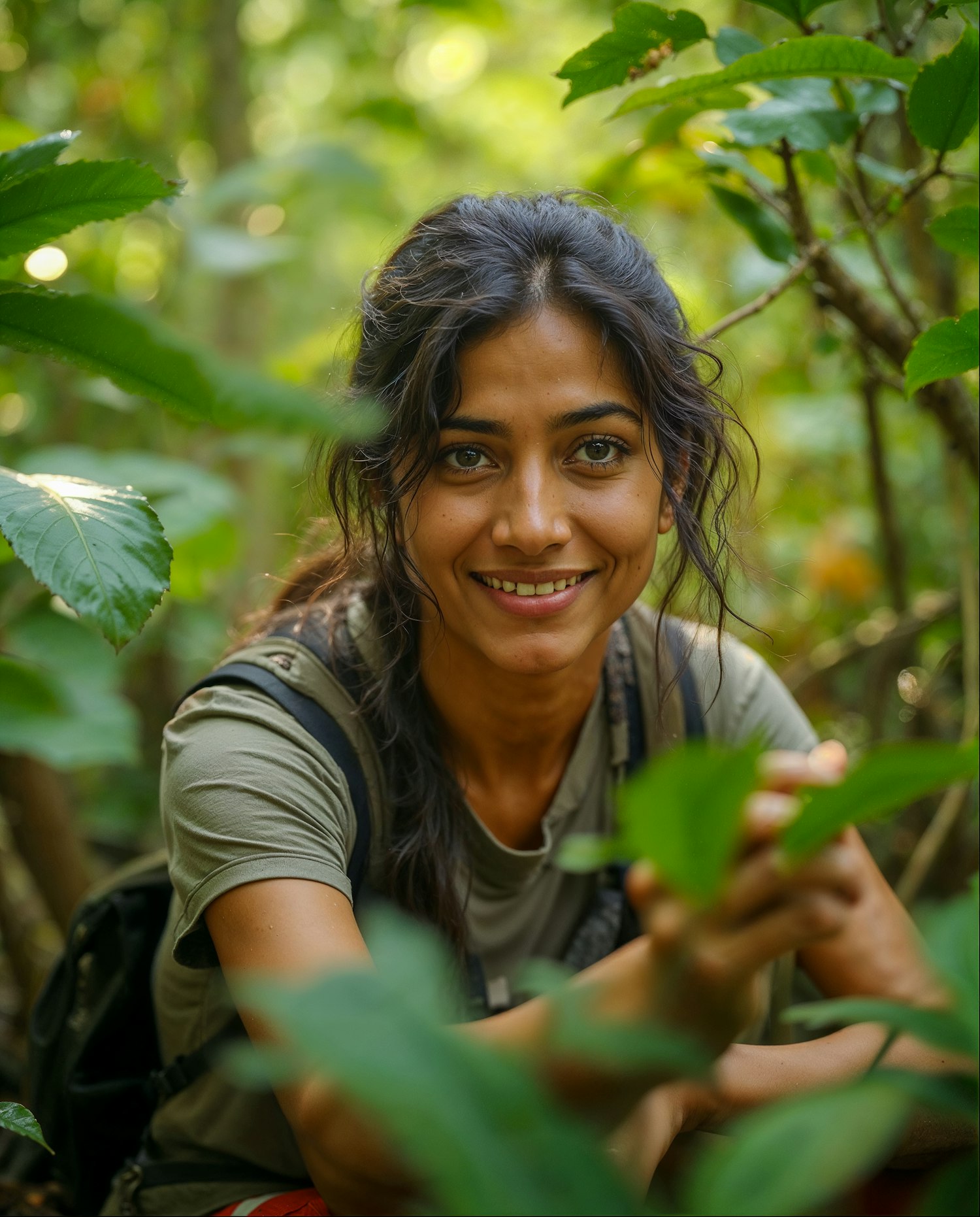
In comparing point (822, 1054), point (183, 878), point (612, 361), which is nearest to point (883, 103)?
point (612, 361)

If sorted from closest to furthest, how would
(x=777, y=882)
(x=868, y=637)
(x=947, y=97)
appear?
(x=777, y=882) → (x=947, y=97) → (x=868, y=637)

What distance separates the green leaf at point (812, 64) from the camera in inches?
46.2

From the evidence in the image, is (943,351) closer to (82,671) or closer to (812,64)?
(812,64)

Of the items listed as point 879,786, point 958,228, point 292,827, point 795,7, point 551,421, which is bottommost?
point 292,827

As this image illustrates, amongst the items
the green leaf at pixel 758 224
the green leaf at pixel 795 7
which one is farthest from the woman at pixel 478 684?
the green leaf at pixel 795 7

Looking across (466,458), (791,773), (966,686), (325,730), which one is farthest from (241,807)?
(966,686)

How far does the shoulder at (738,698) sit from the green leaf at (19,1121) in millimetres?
1053

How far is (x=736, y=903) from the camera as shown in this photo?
23.4 inches

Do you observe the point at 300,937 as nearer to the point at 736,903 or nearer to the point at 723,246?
the point at 736,903

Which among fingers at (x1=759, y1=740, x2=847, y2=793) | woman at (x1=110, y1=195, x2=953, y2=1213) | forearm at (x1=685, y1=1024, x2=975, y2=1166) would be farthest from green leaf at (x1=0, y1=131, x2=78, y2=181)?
forearm at (x1=685, y1=1024, x2=975, y2=1166)

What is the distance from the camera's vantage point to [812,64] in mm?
1194

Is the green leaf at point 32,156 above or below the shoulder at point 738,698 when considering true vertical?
above

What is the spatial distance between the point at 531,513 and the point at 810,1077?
27.9 inches

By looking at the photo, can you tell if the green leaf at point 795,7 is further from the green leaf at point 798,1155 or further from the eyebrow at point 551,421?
the green leaf at point 798,1155
